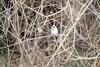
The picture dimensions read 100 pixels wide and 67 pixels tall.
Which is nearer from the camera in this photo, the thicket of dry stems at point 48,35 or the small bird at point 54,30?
the thicket of dry stems at point 48,35

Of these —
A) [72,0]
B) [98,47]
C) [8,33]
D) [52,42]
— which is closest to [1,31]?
[8,33]

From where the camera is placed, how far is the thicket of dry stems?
2.00 meters

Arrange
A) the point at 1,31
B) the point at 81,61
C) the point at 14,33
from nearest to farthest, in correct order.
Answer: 1. the point at 81,61
2. the point at 14,33
3. the point at 1,31

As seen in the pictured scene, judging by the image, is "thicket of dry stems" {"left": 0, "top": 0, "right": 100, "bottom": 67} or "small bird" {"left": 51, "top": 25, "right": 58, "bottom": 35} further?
"small bird" {"left": 51, "top": 25, "right": 58, "bottom": 35}

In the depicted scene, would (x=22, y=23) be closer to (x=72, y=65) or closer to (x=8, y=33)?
(x=8, y=33)

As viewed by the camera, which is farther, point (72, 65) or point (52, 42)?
point (52, 42)

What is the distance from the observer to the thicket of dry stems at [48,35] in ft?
6.56

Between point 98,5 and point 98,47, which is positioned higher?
point 98,5

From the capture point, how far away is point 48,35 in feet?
7.09

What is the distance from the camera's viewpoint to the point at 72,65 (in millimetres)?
2012

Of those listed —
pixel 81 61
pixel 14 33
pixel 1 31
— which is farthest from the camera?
pixel 1 31

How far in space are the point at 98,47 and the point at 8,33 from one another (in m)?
0.80

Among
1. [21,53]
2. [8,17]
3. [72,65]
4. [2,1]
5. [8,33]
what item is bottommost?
[72,65]

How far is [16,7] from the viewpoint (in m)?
2.02
